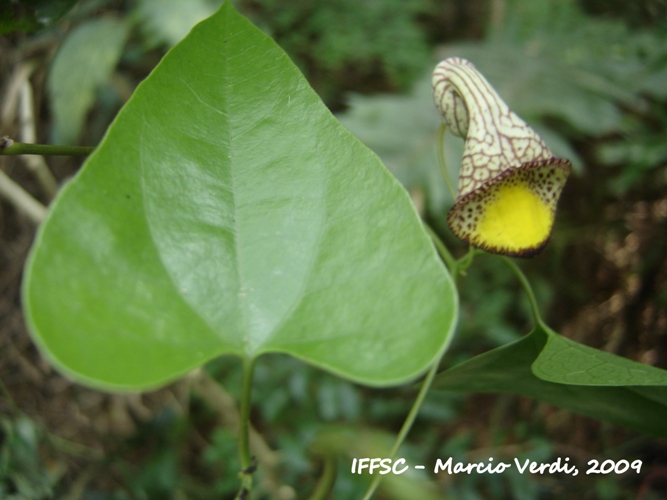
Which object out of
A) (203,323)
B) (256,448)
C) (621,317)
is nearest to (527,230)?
(203,323)

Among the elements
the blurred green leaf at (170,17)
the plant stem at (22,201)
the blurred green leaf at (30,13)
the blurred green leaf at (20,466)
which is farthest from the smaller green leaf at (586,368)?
the blurred green leaf at (170,17)

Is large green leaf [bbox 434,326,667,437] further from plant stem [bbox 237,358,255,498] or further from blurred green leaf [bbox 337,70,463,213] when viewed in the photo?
blurred green leaf [bbox 337,70,463,213]

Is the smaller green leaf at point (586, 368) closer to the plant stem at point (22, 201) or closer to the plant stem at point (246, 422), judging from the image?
the plant stem at point (246, 422)

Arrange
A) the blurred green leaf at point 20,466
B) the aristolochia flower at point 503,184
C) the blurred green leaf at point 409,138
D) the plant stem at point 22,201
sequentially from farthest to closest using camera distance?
the blurred green leaf at point 409,138 < the plant stem at point 22,201 < the blurred green leaf at point 20,466 < the aristolochia flower at point 503,184

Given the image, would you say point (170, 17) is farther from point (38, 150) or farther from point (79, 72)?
point (38, 150)

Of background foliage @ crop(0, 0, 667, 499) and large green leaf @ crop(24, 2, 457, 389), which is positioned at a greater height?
large green leaf @ crop(24, 2, 457, 389)

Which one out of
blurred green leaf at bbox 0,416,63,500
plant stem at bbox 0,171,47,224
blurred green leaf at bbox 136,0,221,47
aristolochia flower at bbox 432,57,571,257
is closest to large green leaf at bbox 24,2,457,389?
aristolochia flower at bbox 432,57,571,257

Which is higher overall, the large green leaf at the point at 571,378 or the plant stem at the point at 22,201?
the plant stem at the point at 22,201

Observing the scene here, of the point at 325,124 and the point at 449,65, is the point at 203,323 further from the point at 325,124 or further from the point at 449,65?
the point at 449,65
